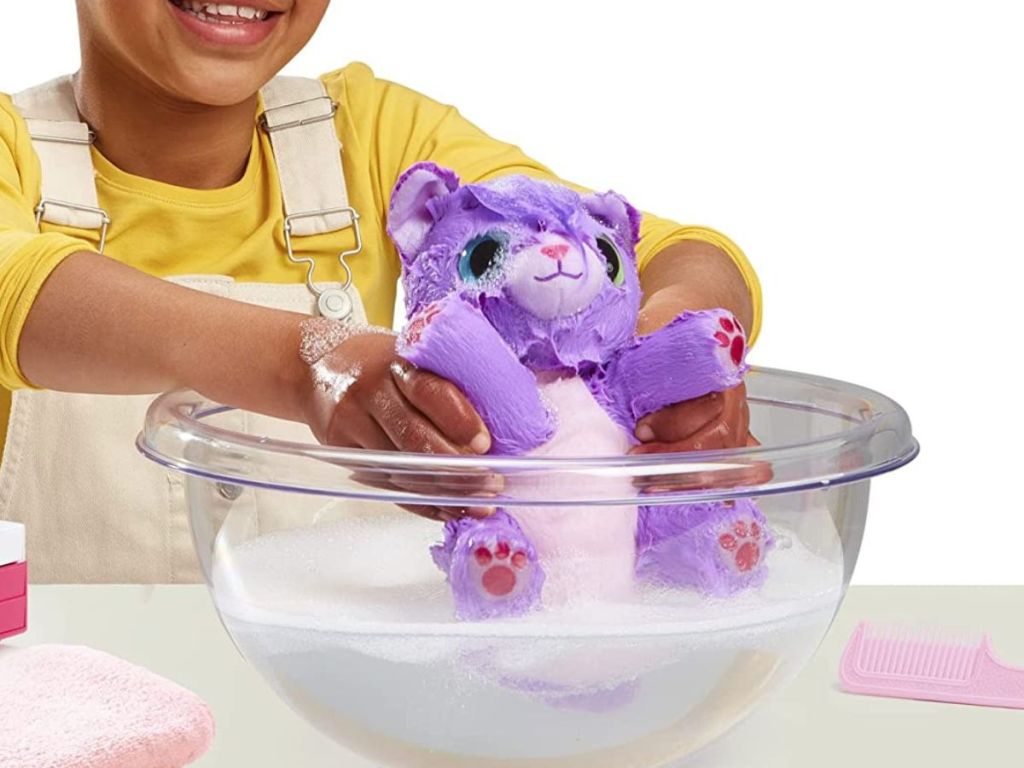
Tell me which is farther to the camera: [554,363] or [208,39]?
[208,39]

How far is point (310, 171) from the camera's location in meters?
1.40

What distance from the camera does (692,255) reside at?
3.81 ft

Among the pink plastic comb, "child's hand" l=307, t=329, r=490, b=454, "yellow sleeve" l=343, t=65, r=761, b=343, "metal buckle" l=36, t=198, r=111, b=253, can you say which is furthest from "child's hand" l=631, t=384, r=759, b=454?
"metal buckle" l=36, t=198, r=111, b=253

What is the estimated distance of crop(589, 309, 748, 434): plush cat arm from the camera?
78 centimetres

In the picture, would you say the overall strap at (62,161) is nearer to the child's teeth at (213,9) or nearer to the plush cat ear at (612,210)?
the child's teeth at (213,9)

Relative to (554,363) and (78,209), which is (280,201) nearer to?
(78,209)

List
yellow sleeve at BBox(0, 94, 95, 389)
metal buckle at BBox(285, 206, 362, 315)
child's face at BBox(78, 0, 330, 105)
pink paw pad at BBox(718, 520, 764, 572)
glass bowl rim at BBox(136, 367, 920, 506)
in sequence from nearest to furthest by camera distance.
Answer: glass bowl rim at BBox(136, 367, 920, 506) < pink paw pad at BBox(718, 520, 764, 572) < yellow sleeve at BBox(0, 94, 95, 389) < child's face at BBox(78, 0, 330, 105) < metal buckle at BBox(285, 206, 362, 315)

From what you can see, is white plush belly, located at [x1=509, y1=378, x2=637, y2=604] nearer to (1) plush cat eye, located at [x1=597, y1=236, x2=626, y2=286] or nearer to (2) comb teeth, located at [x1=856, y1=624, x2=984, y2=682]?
(1) plush cat eye, located at [x1=597, y1=236, x2=626, y2=286]

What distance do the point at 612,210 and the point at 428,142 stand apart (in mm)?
638

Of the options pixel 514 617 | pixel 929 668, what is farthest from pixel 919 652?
pixel 514 617

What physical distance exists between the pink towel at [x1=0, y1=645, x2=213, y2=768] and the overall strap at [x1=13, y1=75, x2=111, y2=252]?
0.59m

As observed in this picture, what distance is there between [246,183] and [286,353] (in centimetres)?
62

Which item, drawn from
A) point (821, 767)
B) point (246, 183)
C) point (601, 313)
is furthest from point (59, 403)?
point (821, 767)

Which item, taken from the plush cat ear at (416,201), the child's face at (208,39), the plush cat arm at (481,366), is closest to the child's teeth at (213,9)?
the child's face at (208,39)
